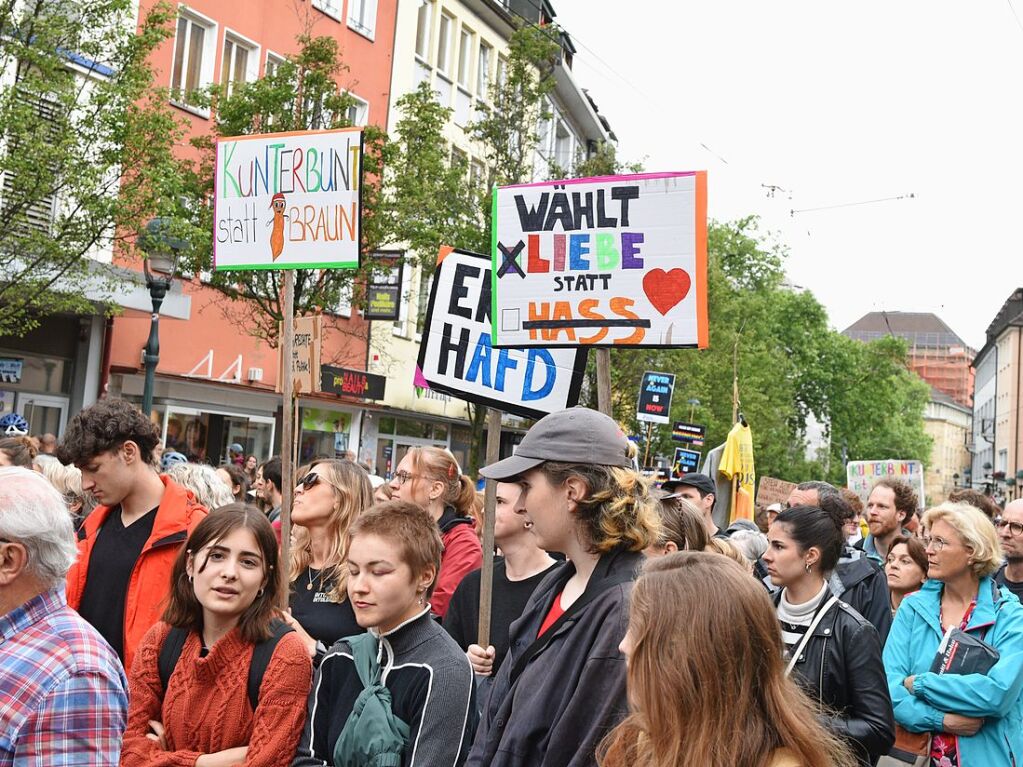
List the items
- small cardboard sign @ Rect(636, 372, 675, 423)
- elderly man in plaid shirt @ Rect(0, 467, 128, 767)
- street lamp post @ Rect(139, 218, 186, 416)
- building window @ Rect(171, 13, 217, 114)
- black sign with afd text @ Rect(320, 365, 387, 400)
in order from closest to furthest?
elderly man in plaid shirt @ Rect(0, 467, 128, 767)
street lamp post @ Rect(139, 218, 186, 416)
building window @ Rect(171, 13, 217, 114)
small cardboard sign @ Rect(636, 372, 675, 423)
black sign with afd text @ Rect(320, 365, 387, 400)

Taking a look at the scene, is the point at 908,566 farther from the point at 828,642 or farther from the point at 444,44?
the point at 444,44

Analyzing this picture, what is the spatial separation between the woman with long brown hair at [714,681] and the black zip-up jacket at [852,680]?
2.37 meters

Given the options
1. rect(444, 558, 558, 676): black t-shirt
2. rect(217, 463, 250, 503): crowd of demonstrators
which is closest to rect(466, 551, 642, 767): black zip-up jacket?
rect(444, 558, 558, 676): black t-shirt

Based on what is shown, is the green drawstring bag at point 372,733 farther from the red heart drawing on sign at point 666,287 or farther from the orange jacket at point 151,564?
the red heart drawing on sign at point 666,287

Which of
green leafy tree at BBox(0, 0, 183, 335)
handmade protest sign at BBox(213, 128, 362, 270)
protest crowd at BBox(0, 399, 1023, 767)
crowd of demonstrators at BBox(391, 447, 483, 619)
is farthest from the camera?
green leafy tree at BBox(0, 0, 183, 335)

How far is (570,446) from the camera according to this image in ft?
12.6

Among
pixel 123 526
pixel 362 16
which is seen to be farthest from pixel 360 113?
pixel 123 526

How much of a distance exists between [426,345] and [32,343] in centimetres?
1639

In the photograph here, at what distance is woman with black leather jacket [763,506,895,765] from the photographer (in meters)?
4.93

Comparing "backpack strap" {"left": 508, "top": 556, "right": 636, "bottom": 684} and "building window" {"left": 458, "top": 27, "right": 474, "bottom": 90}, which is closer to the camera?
"backpack strap" {"left": 508, "top": 556, "right": 636, "bottom": 684}

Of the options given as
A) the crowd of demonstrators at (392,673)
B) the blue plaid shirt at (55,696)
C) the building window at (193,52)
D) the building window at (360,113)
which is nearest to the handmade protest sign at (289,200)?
the crowd of demonstrators at (392,673)

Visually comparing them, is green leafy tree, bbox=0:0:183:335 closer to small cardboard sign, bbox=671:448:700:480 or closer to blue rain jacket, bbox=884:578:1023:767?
small cardboard sign, bbox=671:448:700:480

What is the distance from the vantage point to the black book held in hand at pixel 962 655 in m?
5.78

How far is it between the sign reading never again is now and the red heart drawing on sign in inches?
20.4
